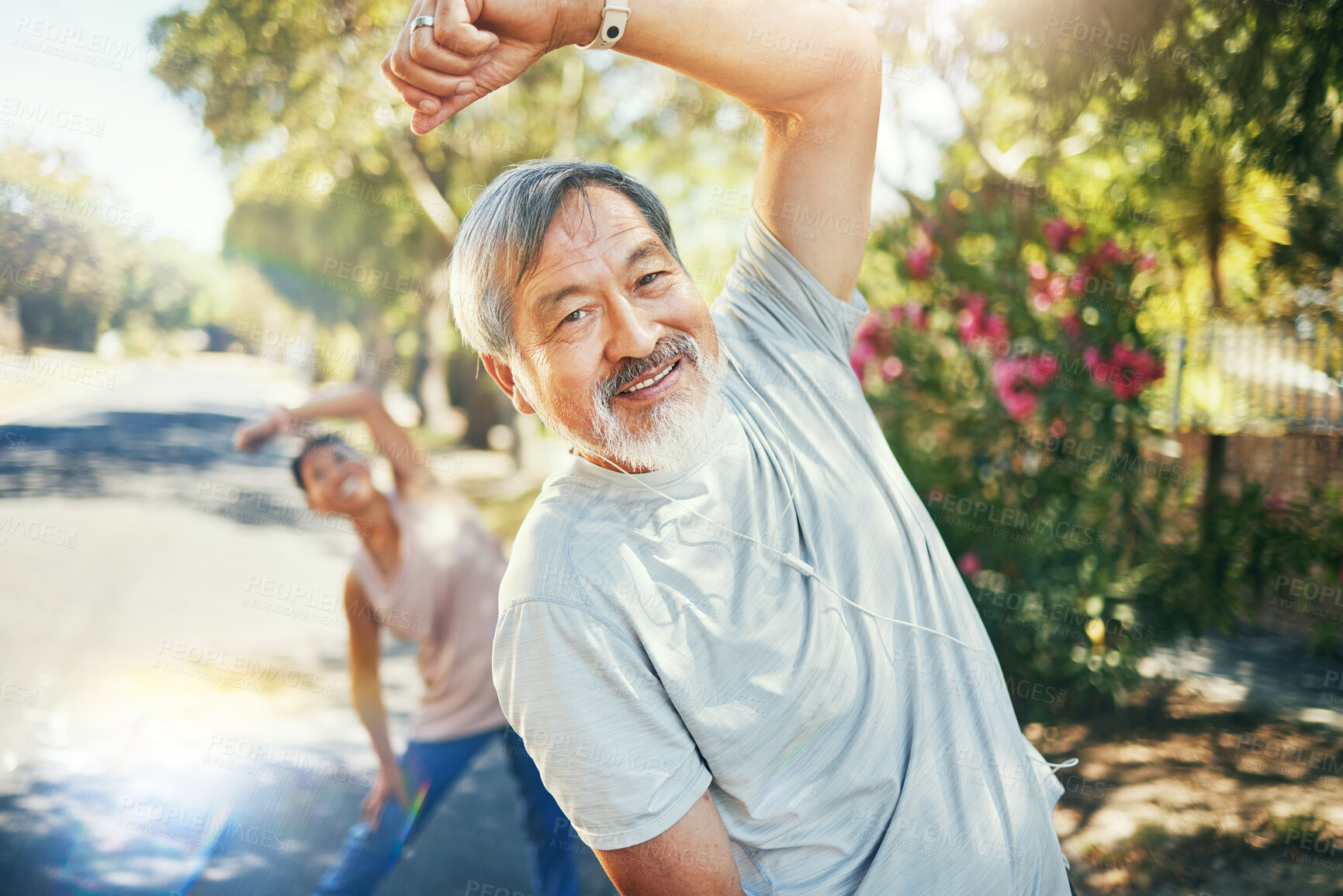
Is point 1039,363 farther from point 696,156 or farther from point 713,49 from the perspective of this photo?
point 696,156

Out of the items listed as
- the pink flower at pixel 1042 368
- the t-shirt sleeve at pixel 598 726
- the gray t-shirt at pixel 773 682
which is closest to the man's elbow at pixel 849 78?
the gray t-shirt at pixel 773 682

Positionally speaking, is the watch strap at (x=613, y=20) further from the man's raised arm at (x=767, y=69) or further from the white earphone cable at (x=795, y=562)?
the white earphone cable at (x=795, y=562)

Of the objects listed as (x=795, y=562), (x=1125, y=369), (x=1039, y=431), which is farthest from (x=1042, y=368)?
(x=795, y=562)

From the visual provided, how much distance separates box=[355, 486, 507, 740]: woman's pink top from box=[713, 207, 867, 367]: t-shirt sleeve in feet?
7.12

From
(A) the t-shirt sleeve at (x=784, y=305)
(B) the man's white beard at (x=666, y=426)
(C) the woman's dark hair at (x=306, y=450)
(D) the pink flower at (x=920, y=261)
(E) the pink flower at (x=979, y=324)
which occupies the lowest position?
(C) the woman's dark hair at (x=306, y=450)

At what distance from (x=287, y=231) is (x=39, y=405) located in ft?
34.4

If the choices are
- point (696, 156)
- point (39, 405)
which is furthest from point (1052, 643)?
point (696, 156)

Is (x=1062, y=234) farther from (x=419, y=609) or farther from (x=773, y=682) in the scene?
(x=773, y=682)

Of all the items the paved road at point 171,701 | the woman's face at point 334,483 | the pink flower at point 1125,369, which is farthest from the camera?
the pink flower at point 1125,369

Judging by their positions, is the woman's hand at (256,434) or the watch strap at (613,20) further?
the woman's hand at (256,434)

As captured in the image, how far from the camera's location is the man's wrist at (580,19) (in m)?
1.42

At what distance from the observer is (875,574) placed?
1522mm

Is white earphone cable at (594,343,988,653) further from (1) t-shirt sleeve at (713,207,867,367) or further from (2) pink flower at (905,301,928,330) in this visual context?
(2) pink flower at (905,301,928,330)

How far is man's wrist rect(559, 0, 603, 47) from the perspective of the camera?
1.42 m
